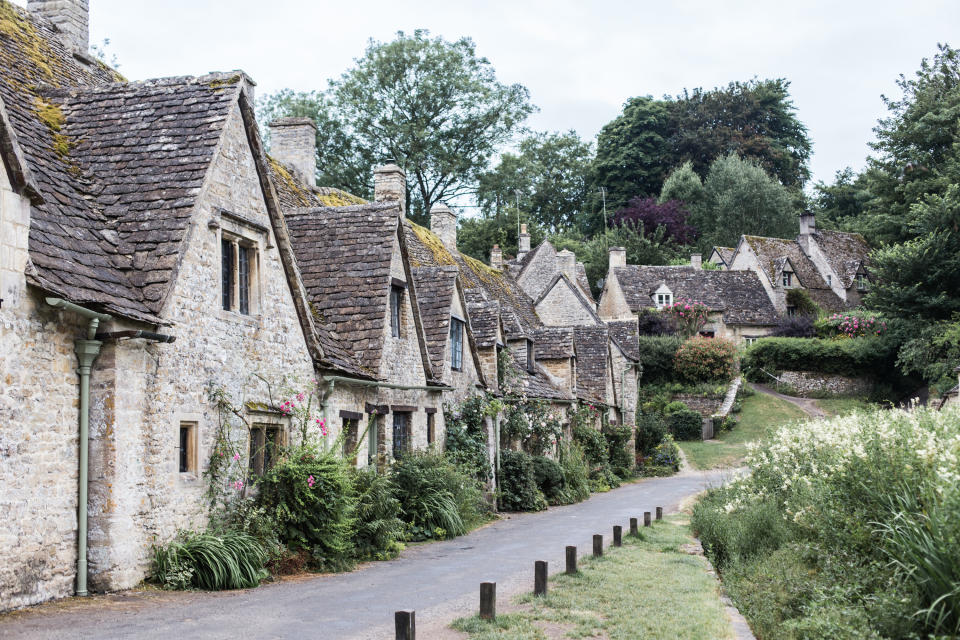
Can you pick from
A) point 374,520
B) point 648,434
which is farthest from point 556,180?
point 374,520

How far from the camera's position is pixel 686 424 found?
46.2 metres

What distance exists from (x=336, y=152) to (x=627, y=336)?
2055 centimetres

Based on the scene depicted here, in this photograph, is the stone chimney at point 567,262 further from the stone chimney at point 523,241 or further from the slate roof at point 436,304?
the slate roof at point 436,304

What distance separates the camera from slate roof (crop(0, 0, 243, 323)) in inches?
432

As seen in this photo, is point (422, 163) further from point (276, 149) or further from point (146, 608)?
point (146, 608)

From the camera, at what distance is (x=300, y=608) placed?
1028 cm

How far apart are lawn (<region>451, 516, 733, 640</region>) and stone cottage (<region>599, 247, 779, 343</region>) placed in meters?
46.7

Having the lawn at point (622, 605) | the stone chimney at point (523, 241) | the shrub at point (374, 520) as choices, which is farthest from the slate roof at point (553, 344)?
the stone chimney at point (523, 241)

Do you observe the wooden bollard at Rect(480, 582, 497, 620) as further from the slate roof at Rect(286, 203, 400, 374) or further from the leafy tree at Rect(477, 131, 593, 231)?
the leafy tree at Rect(477, 131, 593, 231)

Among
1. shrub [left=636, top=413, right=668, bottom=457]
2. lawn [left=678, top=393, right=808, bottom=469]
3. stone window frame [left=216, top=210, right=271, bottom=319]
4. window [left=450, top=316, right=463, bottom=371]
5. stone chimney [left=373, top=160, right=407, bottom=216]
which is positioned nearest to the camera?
stone window frame [left=216, top=210, right=271, bottom=319]

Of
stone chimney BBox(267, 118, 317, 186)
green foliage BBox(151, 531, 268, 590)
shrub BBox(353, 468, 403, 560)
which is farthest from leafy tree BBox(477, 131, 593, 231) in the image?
green foliage BBox(151, 531, 268, 590)

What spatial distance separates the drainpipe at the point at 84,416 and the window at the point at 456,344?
1194 centimetres

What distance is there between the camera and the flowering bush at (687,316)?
58.7 meters

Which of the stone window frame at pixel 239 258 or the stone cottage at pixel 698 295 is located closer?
the stone window frame at pixel 239 258
